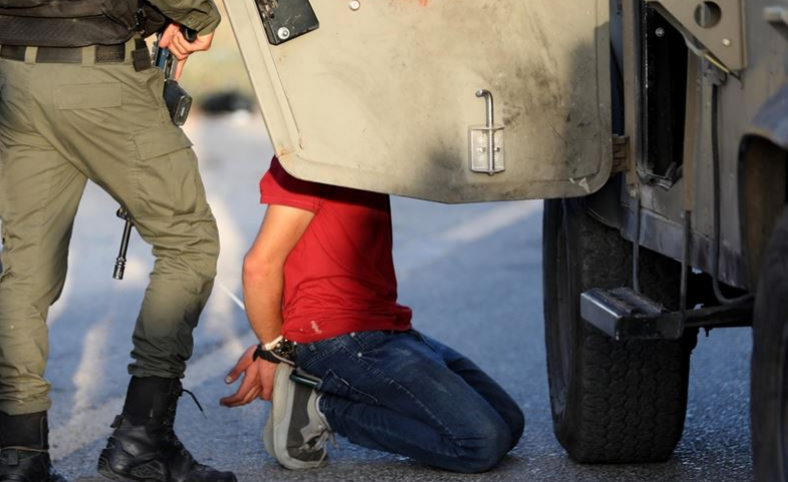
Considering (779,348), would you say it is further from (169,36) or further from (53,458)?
(53,458)

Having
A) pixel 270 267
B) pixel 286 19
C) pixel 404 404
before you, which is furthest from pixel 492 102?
pixel 404 404

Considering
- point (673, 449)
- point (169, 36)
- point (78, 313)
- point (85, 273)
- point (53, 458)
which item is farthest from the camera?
point (85, 273)

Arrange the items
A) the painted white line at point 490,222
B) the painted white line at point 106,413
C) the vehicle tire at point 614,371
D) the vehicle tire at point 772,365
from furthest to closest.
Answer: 1. the painted white line at point 490,222
2. the painted white line at point 106,413
3. the vehicle tire at point 614,371
4. the vehicle tire at point 772,365

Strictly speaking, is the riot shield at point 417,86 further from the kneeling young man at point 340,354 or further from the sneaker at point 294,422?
the sneaker at point 294,422

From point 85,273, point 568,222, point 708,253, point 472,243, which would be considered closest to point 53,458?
point 568,222

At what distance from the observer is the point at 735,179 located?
3121 mm

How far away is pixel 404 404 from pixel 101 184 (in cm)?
98

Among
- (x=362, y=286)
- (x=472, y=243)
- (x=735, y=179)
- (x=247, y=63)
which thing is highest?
(x=247, y=63)

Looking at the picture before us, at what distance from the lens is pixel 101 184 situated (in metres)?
3.97

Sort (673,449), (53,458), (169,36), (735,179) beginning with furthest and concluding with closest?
(53,458), (673,449), (169,36), (735,179)

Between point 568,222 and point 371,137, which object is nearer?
point 371,137

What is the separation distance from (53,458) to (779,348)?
253cm

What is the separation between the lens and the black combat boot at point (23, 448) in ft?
12.7

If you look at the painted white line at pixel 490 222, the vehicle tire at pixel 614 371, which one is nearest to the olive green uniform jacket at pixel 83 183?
the vehicle tire at pixel 614 371
